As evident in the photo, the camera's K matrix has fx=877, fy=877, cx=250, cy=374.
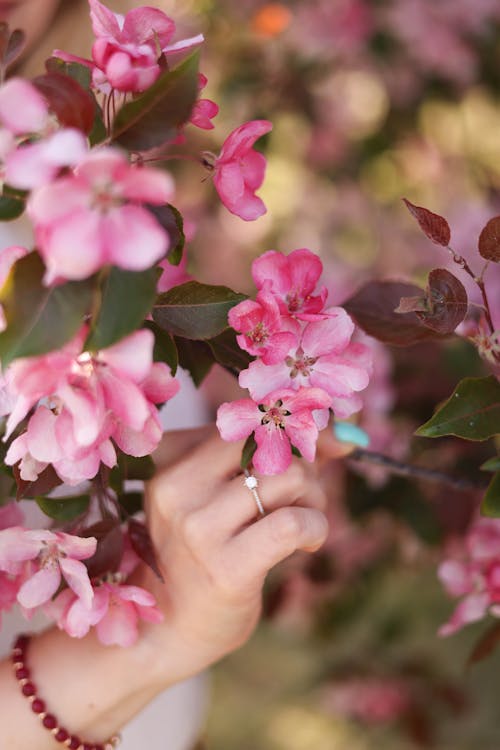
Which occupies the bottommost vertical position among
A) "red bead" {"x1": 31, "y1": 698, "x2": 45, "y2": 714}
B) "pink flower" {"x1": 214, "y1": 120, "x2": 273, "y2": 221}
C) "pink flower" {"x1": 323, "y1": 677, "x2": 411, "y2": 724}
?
"pink flower" {"x1": 323, "y1": 677, "x2": 411, "y2": 724}

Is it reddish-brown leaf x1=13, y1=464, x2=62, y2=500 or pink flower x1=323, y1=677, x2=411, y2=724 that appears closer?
reddish-brown leaf x1=13, y1=464, x2=62, y2=500

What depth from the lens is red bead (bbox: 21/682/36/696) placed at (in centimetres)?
79

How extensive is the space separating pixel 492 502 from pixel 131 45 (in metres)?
0.43

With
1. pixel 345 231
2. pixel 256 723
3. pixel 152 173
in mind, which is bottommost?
pixel 256 723

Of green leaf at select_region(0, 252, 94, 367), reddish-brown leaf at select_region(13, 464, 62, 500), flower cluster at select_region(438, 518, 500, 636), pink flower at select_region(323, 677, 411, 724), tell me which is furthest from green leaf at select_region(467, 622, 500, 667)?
pink flower at select_region(323, 677, 411, 724)

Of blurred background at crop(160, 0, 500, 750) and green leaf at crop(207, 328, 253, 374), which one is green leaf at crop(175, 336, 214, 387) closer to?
green leaf at crop(207, 328, 253, 374)

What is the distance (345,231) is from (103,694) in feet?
5.69

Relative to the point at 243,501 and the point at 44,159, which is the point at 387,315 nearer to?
the point at 243,501

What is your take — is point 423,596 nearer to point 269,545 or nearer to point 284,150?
point 284,150

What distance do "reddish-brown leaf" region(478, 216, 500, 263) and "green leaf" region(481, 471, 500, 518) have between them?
0.18 meters

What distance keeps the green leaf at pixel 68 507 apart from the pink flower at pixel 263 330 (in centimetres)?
22

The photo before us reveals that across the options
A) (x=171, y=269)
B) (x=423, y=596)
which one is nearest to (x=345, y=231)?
(x=423, y=596)

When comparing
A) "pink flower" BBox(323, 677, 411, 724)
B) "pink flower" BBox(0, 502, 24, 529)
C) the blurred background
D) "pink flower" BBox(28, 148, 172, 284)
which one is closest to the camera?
"pink flower" BBox(28, 148, 172, 284)

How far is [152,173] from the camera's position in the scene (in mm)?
447
